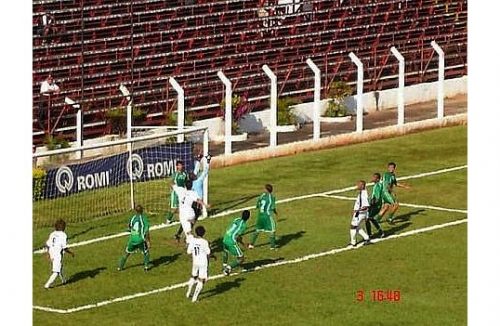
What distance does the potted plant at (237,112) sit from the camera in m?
35.0

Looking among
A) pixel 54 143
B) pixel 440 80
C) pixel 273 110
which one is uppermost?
pixel 440 80

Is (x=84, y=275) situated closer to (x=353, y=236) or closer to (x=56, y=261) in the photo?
(x=56, y=261)

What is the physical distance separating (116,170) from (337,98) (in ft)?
25.4

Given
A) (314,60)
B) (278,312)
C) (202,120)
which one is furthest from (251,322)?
(314,60)

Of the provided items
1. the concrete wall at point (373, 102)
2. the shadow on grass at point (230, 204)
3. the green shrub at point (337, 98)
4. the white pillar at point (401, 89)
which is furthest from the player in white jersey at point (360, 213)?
the green shrub at point (337, 98)

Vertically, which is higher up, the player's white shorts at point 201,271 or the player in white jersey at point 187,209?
the player in white jersey at point 187,209

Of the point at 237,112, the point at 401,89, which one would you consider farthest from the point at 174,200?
the point at 401,89

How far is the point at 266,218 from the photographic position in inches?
1114

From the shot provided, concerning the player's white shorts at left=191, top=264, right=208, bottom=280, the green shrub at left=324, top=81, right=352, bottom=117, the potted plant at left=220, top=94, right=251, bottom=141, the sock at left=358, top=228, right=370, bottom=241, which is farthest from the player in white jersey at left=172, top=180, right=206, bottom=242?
the green shrub at left=324, top=81, right=352, bottom=117

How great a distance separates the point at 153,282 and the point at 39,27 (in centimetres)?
1051

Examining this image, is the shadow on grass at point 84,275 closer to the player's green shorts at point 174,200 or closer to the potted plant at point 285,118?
the player's green shorts at point 174,200

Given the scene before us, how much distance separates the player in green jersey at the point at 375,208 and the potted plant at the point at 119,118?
21.1 feet

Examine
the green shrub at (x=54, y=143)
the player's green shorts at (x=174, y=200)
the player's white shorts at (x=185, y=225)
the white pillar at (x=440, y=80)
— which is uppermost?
the white pillar at (x=440, y=80)

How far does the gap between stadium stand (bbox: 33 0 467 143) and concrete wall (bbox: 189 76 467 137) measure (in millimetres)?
332
